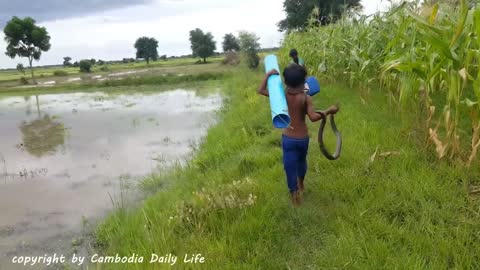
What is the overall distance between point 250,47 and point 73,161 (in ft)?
62.6

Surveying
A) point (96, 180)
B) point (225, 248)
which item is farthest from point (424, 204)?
point (96, 180)

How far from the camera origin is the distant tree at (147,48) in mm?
62281

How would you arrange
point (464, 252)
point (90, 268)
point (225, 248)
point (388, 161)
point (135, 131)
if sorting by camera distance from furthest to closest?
point (135, 131) < point (388, 161) < point (90, 268) < point (225, 248) < point (464, 252)

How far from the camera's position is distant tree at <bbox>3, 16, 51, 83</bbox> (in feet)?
123

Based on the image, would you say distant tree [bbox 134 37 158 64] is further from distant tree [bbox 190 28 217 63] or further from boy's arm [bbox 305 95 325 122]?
boy's arm [bbox 305 95 325 122]

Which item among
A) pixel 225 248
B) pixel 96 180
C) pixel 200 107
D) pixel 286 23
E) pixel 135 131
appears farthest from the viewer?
pixel 286 23

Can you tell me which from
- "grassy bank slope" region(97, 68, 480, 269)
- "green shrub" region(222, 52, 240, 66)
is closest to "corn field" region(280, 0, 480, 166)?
"grassy bank slope" region(97, 68, 480, 269)

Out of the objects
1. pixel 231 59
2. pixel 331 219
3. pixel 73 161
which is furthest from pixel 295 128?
pixel 231 59

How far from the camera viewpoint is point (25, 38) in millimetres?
38781

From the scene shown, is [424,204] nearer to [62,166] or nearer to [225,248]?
[225,248]

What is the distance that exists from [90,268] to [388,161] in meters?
3.10

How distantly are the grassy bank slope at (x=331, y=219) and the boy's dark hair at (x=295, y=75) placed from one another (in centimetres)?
104

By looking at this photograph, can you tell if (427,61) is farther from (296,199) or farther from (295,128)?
(296,199)

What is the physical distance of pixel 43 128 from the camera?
38.8 feet
